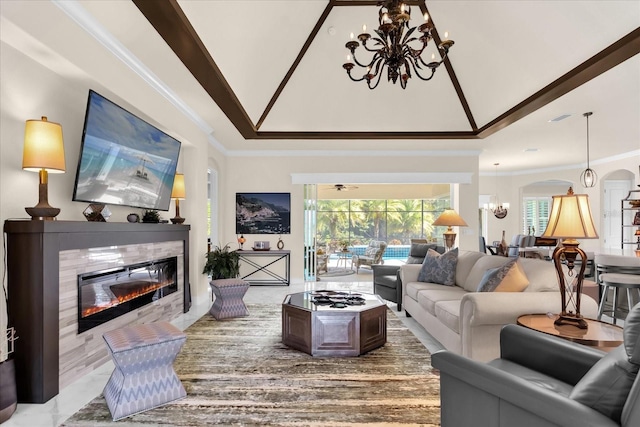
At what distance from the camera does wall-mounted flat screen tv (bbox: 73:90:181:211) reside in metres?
3.05

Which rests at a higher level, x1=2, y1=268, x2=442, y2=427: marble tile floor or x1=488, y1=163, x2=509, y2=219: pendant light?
x1=488, y1=163, x2=509, y2=219: pendant light

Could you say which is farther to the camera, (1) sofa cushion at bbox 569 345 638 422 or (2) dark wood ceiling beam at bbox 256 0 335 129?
(2) dark wood ceiling beam at bbox 256 0 335 129

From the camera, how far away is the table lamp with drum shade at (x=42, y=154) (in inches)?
96.6

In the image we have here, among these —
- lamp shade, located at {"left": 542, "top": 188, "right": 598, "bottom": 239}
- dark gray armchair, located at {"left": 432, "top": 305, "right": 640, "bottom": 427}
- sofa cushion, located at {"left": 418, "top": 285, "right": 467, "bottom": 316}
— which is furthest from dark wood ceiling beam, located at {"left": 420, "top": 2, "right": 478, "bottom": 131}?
dark gray armchair, located at {"left": 432, "top": 305, "right": 640, "bottom": 427}

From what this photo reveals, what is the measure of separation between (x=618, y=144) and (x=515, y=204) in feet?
13.0

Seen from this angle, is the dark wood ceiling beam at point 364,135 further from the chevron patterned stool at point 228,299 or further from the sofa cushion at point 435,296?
the sofa cushion at point 435,296

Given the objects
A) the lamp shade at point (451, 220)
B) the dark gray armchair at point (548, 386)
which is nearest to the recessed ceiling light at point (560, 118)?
the lamp shade at point (451, 220)

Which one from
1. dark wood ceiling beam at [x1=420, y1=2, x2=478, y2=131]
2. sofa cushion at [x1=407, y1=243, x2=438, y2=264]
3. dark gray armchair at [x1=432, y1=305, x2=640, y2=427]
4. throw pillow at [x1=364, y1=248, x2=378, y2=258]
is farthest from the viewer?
throw pillow at [x1=364, y1=248, x2=378, y2=258]

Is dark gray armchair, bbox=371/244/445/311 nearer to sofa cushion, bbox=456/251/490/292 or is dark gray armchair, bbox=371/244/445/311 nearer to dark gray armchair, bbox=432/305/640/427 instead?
sofa cushion, bbox=456/251/490/292

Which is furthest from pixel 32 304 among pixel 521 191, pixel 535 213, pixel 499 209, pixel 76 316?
pixel 535 213

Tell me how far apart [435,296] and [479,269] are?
0.66m

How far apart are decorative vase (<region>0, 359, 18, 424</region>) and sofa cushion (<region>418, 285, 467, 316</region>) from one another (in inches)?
132

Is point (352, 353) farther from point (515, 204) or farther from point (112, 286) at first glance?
point (515, 204)

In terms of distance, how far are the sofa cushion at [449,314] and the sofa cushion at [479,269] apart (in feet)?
2.01
